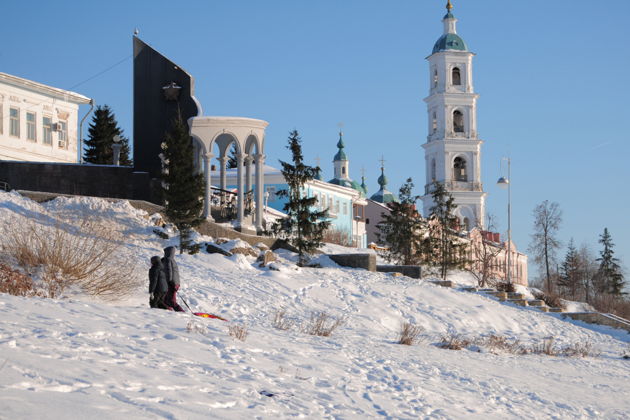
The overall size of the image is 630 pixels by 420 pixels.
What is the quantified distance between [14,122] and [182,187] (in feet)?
61.5

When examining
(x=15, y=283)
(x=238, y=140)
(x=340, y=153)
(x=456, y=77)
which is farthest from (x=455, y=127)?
(x=15, y=283)

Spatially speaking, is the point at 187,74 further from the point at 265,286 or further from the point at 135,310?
the point at 135,310

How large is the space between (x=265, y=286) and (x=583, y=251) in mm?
59952

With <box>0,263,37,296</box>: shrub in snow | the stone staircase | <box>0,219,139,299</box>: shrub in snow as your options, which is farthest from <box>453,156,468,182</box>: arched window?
<box>0,263,37,296</box>: shrub in snow

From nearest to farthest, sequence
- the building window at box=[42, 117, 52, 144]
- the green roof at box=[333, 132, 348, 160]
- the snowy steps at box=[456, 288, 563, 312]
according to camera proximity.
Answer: the snowy steps at box=[456, 288, 563, 312], the building window at box=[42, 117, 52, 144], the green roof at box=[333, 132, 348, 160]

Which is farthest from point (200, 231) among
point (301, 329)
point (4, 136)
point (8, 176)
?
point (4, 136)

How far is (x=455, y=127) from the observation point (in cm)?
9044

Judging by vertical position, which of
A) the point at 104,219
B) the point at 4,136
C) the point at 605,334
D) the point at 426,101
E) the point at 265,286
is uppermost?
the point at 426,101

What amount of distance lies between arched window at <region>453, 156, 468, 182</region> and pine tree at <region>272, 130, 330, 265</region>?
6026 centimetres

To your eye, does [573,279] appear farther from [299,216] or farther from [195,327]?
[195,327]

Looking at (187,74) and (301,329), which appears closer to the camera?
(301,329)

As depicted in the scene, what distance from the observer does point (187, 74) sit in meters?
32.2

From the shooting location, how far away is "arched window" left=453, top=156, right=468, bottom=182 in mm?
90750

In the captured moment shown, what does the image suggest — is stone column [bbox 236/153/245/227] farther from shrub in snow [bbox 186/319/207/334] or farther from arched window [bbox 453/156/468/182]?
arched window [bbox 453/156/468/182]
